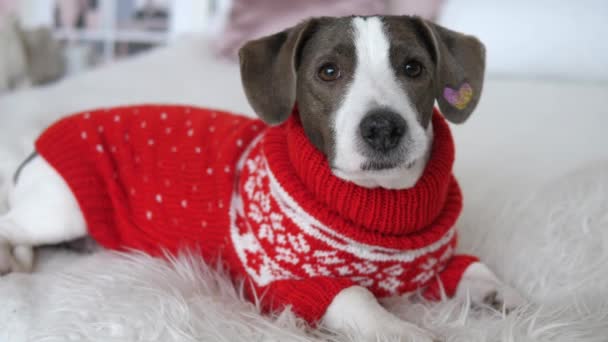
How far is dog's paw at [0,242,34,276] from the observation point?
3.95 ft

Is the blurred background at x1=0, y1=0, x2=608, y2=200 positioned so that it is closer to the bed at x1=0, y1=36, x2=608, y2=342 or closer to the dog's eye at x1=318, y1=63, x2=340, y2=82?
the bed at x1=0, y1=36, x2=608, y2=342

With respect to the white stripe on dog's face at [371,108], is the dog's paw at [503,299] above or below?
below

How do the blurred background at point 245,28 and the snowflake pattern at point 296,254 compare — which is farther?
the blurred background at point 245,28

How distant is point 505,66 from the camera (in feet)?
8.01

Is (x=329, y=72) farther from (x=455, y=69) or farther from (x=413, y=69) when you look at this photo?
(x=455, y=69)

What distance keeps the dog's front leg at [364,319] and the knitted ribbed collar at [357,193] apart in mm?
146

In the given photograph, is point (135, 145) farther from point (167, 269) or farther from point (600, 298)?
point (600, 298)

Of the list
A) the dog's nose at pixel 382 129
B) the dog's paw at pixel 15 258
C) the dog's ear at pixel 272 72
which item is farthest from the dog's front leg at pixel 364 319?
the dog's paw at pixel 15 258

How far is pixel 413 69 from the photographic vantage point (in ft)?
3.68

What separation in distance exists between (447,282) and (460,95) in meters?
0.42

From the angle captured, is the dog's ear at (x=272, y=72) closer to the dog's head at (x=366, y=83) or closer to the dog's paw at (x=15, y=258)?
the dog's head at (x=366, y=83)

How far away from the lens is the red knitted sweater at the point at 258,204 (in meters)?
1.07

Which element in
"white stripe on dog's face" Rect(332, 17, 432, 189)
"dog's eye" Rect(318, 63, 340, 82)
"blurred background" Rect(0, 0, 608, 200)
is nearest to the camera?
"white stripe on dog's face" Rect(332, 17, 432, 189)

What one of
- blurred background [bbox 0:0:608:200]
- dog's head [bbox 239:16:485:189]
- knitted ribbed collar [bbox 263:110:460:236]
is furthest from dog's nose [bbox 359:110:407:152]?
blurred background [bbox 0:0:608:200]
